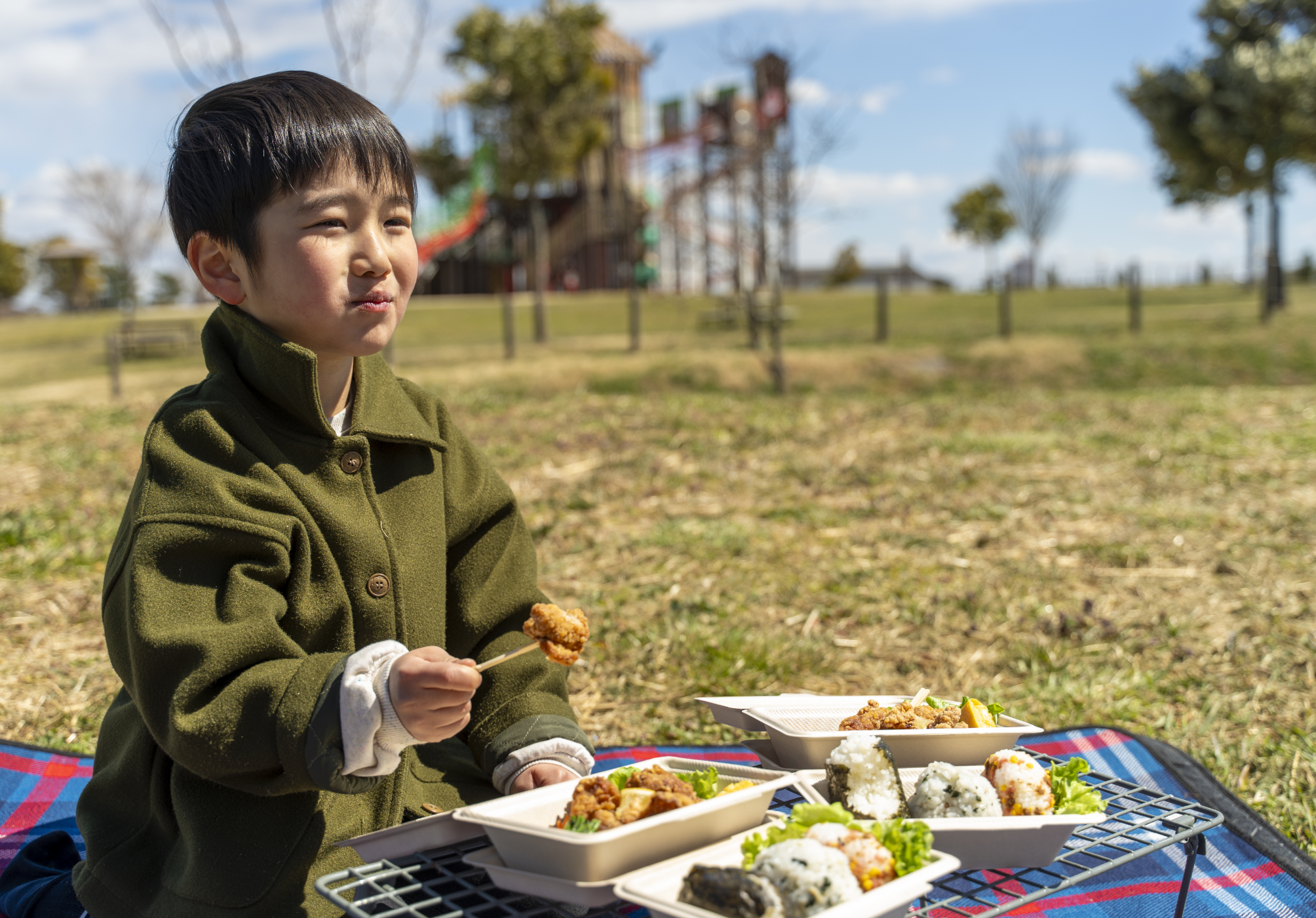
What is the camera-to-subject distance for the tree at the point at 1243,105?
883 inches

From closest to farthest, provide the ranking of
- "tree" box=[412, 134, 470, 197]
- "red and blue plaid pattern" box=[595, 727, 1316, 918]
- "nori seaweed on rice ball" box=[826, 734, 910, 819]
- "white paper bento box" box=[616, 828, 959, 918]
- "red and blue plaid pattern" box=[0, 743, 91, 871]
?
"white paper bento box" box=[616, 828, 959, 918]
"nori seaweed on rice ball" box=[826, 734, 910, 819]
"red and blue plaid pattern" box=[595, 727, 1316, 918]
"red and blue plaid pattern" box=[0, 743, 91, 871]
"tree" box=[412, 134, 470, 197]

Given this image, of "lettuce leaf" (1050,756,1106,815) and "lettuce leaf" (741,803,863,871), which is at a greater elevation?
"lettuce leaf" (741,803,863,871)

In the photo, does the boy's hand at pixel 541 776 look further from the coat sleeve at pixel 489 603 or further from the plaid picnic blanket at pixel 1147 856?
the plaid picnic blanket at pixel 1147 856

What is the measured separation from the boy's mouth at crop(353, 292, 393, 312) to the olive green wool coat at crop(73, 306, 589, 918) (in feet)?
0.50

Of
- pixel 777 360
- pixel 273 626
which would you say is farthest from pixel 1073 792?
pixel 777 360

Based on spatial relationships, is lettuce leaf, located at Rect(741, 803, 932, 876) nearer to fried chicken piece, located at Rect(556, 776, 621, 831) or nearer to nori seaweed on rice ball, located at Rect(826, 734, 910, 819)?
nori seaweed on rice ball, located at Rect(826, 734, 910, 819)

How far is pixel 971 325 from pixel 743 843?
21.9m

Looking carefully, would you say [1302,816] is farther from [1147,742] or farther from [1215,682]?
[1215,682]

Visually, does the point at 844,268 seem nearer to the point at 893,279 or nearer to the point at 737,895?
the point at 893,279

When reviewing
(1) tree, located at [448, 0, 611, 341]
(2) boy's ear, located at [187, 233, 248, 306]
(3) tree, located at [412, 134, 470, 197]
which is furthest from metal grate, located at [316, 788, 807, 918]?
(3) tree, located at [412, 134, 470, 197]

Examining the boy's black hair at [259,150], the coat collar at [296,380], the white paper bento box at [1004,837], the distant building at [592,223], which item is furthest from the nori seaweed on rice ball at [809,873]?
the distant building at [592,223]

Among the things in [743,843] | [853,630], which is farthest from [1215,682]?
[743,843]

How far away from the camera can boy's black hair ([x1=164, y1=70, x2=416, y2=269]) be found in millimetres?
2051

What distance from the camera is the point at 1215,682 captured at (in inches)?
168
